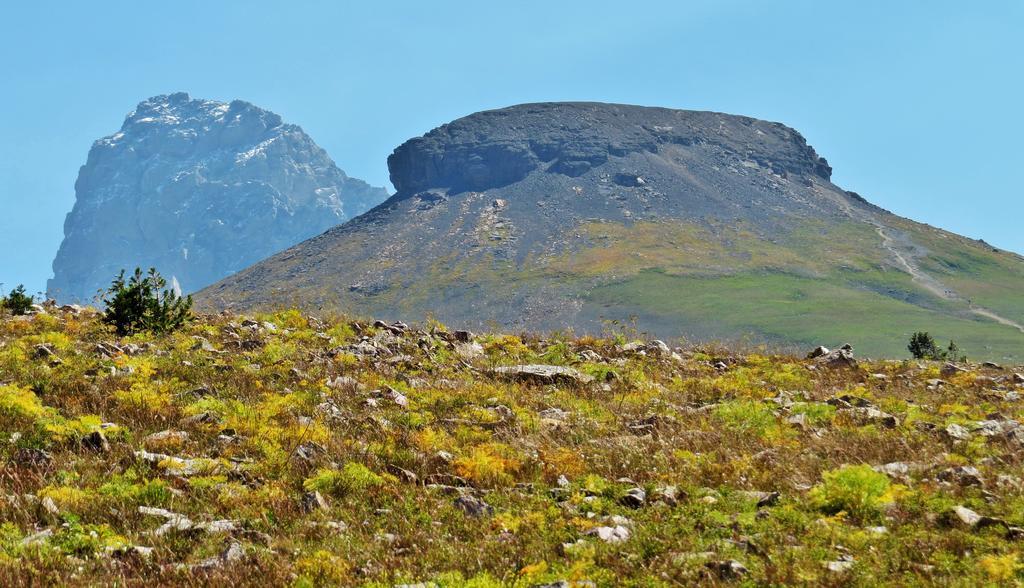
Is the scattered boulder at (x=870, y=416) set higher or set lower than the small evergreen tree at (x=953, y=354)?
lower

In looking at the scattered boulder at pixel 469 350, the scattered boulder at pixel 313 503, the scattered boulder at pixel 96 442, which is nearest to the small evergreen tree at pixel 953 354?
the scattered boulder at pixel 469 350

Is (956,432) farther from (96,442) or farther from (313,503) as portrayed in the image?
(96,442)

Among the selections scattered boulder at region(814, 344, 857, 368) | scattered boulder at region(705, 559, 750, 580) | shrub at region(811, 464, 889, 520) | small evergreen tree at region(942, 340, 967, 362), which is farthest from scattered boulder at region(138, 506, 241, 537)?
small evergreen tree at region(942, 340, 967, 362)

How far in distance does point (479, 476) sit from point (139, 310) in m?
11.4

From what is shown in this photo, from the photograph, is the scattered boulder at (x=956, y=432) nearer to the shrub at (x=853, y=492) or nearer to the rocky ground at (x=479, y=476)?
the rocky ground at (x=479, y=476)

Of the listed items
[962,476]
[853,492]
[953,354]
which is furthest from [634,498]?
[953,354]

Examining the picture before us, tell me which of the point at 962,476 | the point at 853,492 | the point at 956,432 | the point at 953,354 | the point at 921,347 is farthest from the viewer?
the point at 953,354

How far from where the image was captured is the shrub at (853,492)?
6.42 m

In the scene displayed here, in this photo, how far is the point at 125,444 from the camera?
8.02 meters

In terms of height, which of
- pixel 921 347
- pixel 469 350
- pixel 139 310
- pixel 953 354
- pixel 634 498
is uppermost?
pixel 139 310

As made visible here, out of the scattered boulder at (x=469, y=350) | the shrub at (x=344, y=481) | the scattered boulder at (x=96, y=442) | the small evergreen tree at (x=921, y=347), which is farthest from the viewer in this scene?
the small evergreen tree at (x=921, y=347)

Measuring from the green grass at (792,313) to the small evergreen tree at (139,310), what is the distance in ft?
412

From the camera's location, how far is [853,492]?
6531mm

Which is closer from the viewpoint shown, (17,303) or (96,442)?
(96,442)
